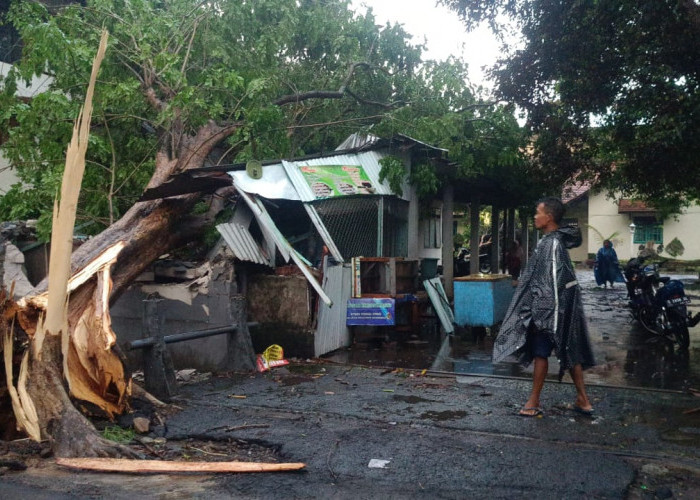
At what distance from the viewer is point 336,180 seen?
30.5 feet

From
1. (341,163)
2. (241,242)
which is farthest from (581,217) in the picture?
(241,242)

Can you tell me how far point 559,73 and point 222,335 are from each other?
556 centimetres

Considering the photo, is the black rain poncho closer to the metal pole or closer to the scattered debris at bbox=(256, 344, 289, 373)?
the metal pole

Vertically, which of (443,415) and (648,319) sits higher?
(648,319)

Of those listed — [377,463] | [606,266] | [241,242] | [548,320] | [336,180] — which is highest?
[336,180]

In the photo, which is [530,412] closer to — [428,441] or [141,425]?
[428,441]

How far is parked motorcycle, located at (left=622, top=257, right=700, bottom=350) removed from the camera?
346 inches

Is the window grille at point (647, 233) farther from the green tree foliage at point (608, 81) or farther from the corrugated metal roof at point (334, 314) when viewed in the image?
the corrugated metal roof at point (334, 314)

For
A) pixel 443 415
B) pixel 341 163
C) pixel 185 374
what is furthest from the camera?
pixel 341 163

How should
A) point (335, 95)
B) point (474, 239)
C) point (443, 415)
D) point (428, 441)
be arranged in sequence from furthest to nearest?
point (474, 239), point (335, 95), point (443, 415), point (428, 441)

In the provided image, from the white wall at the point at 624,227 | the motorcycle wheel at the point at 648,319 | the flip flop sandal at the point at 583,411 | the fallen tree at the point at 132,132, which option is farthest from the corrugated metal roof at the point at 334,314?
the white wall at the point at 624,227

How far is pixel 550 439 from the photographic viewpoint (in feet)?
15.0

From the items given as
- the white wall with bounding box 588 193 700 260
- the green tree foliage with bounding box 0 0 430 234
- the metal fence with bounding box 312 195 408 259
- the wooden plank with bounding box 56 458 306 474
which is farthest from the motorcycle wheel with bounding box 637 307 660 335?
the white wall with bounding box 588 193 700 260

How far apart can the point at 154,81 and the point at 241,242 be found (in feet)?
11.4
